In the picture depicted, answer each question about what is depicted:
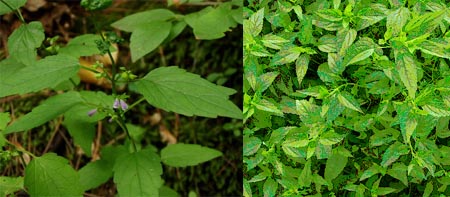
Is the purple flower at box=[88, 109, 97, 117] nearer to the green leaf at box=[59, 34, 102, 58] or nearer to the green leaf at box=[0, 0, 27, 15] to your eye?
the green leaf at box=[59, 34, 102, 58]

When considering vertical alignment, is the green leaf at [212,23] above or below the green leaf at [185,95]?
above

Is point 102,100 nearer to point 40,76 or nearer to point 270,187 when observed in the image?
point 40,76

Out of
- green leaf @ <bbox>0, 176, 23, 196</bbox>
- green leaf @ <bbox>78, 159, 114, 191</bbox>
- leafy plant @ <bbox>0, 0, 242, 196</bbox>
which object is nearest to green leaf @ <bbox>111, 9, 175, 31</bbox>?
leafy plant @ <bbox>0, 0, 242, 196</bbox>

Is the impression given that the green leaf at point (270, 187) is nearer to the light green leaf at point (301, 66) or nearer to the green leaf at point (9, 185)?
the light green leaf at point (301, 66)

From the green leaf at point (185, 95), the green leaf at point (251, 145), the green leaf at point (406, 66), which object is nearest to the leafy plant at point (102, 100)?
the green leaf at point (185, 95)

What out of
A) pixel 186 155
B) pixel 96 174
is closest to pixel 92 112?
pixel 96 174

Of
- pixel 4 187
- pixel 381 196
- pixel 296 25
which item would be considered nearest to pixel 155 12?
pixel 296 25
